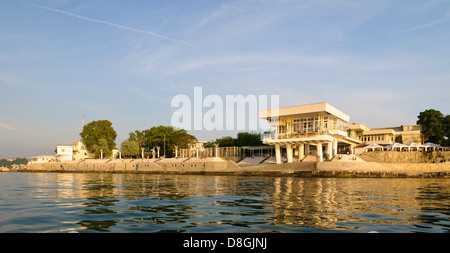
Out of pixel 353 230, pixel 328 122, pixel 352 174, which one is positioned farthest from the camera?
pixel 328 122

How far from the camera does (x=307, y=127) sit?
213ft

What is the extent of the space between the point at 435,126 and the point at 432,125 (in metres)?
0.69

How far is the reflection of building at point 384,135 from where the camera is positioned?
264 feet

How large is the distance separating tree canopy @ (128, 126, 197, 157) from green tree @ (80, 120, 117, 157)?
702 centimetres

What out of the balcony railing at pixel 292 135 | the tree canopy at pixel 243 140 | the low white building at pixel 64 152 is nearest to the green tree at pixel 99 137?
the low white building at pixel 64 152

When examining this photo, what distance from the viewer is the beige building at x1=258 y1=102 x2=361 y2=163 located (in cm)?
6100

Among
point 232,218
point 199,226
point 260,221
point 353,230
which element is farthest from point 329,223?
point 199,226

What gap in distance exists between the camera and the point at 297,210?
558 inches

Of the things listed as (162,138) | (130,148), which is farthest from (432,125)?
(130,148)

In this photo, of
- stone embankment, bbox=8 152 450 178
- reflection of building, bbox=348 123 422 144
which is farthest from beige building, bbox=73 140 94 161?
reflection of building, bbox=348 123 422 144

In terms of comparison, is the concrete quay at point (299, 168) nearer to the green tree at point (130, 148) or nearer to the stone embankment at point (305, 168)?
the stone embankment at point (305, 168)
